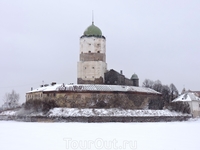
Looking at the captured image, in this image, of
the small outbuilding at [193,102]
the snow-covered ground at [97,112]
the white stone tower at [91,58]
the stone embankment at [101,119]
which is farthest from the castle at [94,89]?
the small outbuilding at [193,102]

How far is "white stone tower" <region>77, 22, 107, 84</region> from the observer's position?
38500mm

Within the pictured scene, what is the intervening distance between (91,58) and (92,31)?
334 centimetres

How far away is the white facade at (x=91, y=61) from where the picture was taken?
1515 inches

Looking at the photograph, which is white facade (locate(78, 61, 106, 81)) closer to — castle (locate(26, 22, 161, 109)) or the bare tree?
castle (locate(26, 22, 161, 109))

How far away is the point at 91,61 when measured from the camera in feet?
127

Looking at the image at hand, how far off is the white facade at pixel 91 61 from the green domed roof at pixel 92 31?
0.52 m

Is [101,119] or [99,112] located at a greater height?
[99,112]

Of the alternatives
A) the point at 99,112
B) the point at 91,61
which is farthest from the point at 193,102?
the point at 99,112

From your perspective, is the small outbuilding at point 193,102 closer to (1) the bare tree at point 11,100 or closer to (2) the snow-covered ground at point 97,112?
→ (2) the snow-covered ground at point 97,112

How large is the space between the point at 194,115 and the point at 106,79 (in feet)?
39.6

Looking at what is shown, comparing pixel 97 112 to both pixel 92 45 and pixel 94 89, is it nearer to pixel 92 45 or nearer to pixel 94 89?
pixel 94 89

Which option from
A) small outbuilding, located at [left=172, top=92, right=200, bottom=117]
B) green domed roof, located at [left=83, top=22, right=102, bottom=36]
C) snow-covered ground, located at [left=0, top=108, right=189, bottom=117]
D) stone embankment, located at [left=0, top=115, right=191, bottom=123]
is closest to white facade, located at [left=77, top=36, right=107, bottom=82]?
green domed roof, located at [left=83, top=22, right=102, bottom=36]
